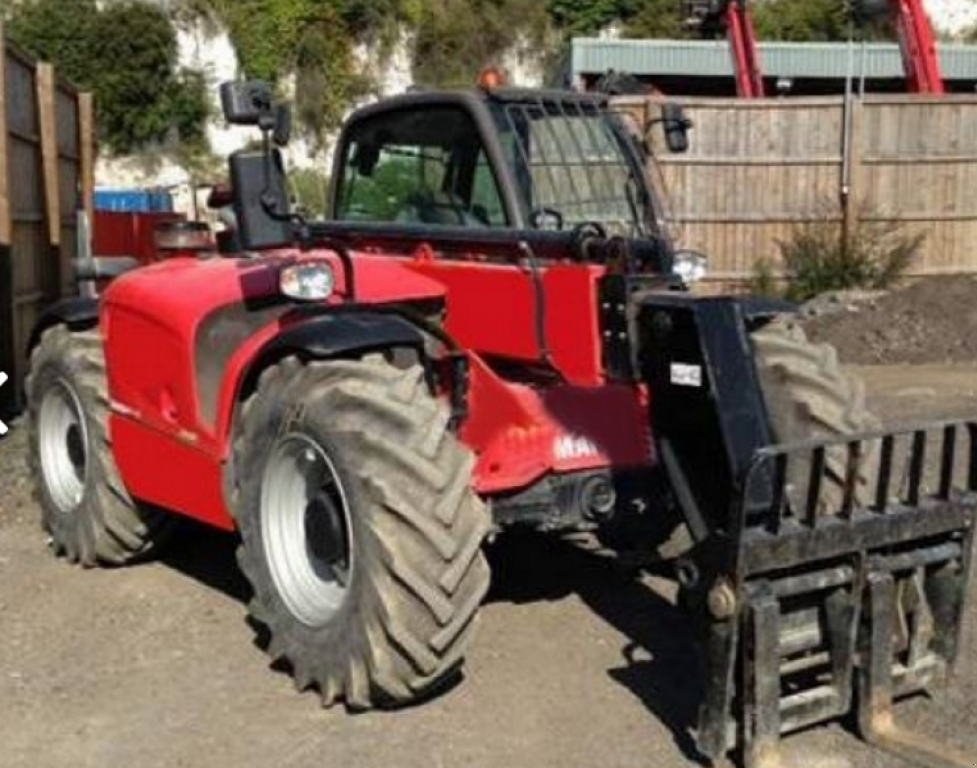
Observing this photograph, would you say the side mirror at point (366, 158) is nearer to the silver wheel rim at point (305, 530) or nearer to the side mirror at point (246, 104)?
the side mirror at point (246, 104)

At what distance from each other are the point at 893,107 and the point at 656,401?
1602 cm

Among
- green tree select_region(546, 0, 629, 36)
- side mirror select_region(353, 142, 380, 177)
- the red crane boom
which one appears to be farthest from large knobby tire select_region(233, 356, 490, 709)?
green tree select_region(546, 0, 629, 36)

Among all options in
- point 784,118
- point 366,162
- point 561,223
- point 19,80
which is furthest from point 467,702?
point 784,118

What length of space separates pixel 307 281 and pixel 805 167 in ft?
50.7

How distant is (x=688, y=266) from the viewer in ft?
20.3

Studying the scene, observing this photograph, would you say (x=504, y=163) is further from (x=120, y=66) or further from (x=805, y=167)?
(x=120, y=66)

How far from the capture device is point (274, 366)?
568cm

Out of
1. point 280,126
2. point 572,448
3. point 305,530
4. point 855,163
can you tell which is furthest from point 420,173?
point 855,163

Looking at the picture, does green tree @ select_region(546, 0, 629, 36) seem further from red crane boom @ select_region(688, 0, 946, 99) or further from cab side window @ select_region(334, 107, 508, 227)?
cab side window @ select_region(334, 107, 508, 227)

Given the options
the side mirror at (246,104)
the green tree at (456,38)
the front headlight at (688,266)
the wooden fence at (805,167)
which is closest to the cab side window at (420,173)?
the front headlight at (688,266)

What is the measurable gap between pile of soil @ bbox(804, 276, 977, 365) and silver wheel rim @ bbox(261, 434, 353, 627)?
10685mm

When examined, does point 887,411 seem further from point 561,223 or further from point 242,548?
point 242,548

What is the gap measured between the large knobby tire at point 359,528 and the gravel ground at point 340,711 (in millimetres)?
198

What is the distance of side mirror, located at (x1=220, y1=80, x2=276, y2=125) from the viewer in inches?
227
